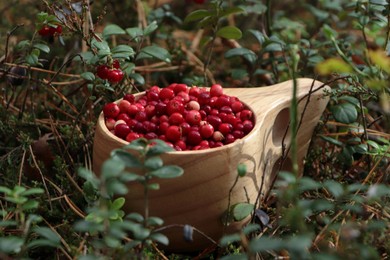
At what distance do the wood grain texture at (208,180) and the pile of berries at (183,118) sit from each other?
0.14 ft

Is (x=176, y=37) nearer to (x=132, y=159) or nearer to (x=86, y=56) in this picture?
(x=86, y=56)

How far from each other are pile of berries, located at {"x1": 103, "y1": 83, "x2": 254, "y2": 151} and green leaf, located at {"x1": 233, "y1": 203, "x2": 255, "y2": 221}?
7.0 inches

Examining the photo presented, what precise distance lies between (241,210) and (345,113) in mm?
546

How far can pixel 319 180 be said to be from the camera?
2.00 metres

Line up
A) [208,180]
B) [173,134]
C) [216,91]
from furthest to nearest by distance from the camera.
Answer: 1. [216,91]
2. [173,134]
3. [208,180]

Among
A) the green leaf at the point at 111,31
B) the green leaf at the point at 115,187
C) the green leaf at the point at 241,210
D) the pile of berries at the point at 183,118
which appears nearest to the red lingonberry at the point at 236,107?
the pile of berries at the point at 183,118

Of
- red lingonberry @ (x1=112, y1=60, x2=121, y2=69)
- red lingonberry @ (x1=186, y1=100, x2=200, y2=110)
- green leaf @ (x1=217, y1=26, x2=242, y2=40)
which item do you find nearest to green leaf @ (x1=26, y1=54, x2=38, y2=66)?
red lingonberry @ (x1=112, y1=60, x2=121, y2=69)

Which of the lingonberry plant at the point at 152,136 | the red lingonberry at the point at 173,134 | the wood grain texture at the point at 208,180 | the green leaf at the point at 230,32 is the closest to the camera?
the lingonberry plant at the point at 152,136

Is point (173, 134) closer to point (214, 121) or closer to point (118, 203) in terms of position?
point (214, 121)

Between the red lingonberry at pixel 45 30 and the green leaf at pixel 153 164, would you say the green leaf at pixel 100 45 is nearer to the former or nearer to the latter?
the red lingonberry at pixel 45 30

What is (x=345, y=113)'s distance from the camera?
1.89 meters

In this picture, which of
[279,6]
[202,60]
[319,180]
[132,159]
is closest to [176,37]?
[202,60]

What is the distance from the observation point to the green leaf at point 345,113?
1.88m

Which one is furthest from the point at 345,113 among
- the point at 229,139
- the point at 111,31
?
the point at 111,31
